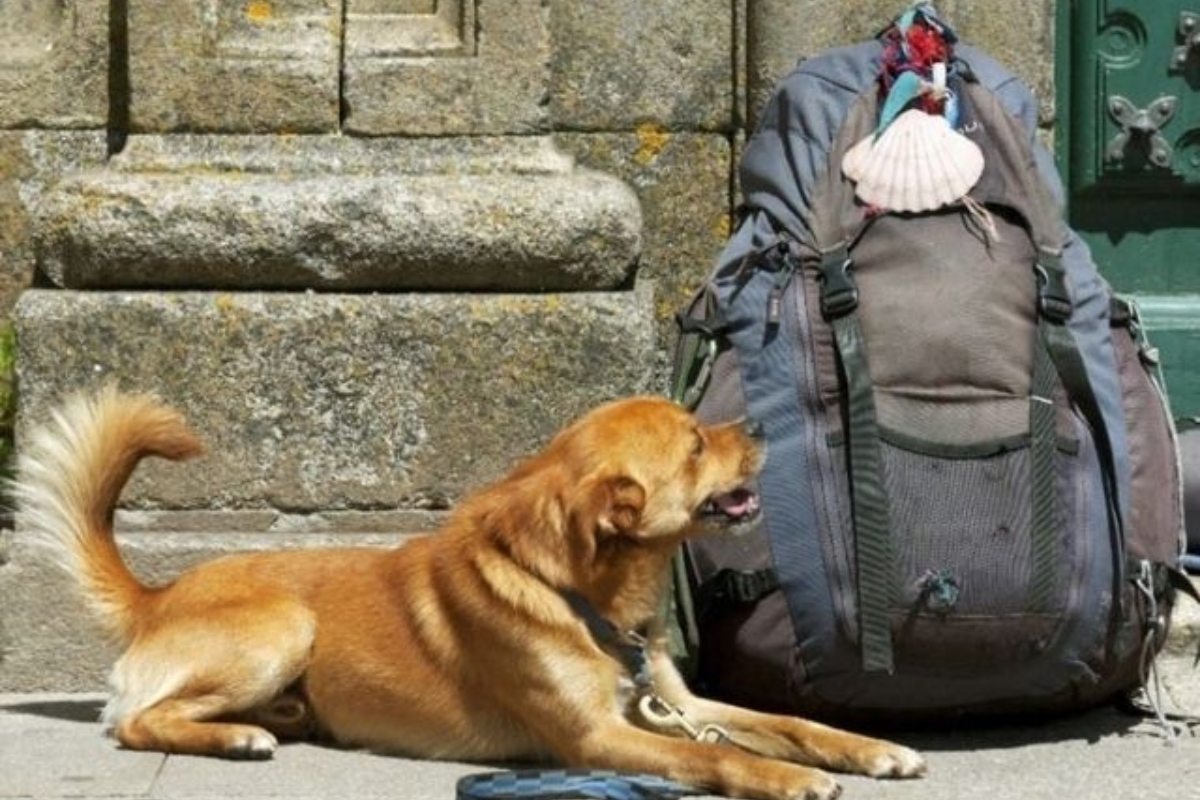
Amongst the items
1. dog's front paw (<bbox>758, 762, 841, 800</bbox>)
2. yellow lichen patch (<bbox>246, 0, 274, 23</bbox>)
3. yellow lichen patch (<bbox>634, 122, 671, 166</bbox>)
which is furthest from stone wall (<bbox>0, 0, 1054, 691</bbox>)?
dog's front paw (<bbox>758, 762, 841, 800</bbox>)

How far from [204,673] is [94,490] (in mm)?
459

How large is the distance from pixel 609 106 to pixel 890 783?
2.03 meters

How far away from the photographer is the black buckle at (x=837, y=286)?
566cm

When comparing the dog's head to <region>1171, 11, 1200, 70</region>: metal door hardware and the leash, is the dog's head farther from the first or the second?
<region>1171, 11, 1200, 70</region>: metal door hardware

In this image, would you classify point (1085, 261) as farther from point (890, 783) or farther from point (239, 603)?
point (239, 603)

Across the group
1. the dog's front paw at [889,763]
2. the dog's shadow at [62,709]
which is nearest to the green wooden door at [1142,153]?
the dog's front paw at [889,763]

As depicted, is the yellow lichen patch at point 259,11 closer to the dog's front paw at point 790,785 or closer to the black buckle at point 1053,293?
the black buckle at point 1053,293

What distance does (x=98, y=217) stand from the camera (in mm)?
6152

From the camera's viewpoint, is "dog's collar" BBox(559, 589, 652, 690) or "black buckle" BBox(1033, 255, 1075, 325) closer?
"dog's collar" BBox(559, 589, 652, 690)

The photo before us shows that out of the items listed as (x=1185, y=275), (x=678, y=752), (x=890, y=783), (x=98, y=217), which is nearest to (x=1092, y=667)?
(x=890, y=783)

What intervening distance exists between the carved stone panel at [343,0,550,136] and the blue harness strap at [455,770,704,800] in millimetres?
1803

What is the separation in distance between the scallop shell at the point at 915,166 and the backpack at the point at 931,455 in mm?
16

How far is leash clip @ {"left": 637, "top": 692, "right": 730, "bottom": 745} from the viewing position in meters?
5.54

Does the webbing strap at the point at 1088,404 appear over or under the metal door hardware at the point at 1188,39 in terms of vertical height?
under
